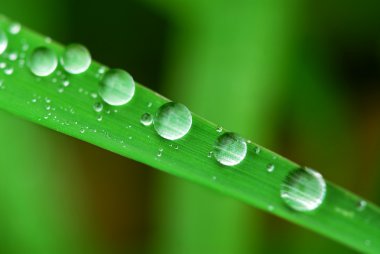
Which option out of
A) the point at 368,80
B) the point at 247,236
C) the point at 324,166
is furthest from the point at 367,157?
the point at 247,236

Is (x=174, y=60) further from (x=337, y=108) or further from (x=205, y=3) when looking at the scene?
(x=337, y=108)

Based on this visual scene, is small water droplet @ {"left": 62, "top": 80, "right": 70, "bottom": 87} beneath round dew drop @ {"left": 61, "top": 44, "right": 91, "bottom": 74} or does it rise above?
beneath

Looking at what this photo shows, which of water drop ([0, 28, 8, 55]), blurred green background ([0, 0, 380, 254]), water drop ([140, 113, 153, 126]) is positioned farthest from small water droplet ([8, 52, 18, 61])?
blurred green background ([0, 0, 380, 254])

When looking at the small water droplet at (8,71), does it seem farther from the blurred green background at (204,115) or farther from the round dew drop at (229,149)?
the blurred green background at (204,115)

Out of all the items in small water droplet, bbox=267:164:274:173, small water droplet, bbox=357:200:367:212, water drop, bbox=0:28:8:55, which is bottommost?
small water droplet, bbox=267:164:274:173

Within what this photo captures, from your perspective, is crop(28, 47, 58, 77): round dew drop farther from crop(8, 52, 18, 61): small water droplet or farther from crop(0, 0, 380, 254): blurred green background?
crop(0, 0, 380, 254): blurred green background

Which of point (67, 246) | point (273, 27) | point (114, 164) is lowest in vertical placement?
point (67, 246)
